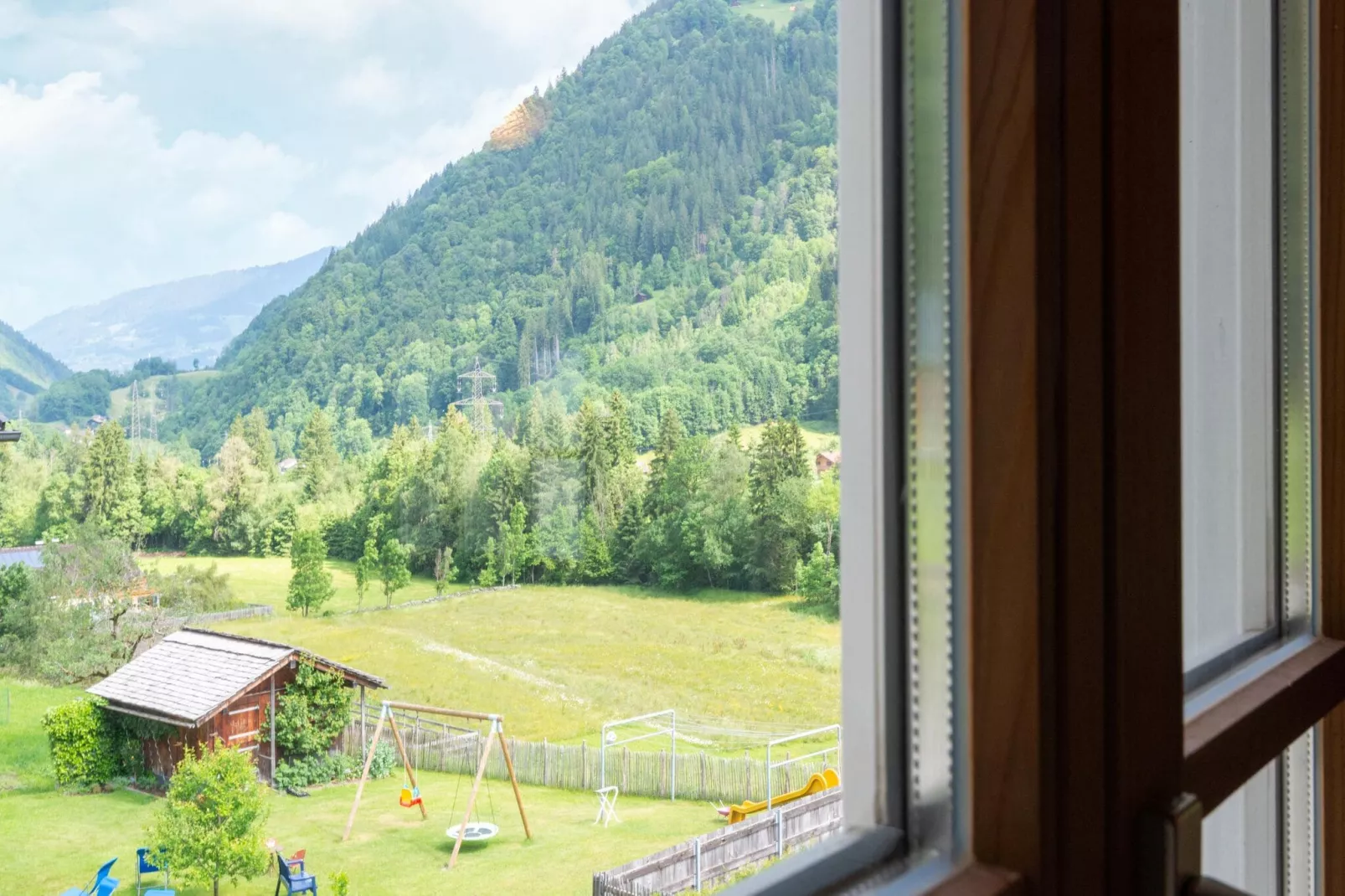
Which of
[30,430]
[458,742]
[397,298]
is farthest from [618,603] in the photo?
[30,430]

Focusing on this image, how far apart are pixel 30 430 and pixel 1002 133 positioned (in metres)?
0.51

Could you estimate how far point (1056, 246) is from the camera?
0.89ft

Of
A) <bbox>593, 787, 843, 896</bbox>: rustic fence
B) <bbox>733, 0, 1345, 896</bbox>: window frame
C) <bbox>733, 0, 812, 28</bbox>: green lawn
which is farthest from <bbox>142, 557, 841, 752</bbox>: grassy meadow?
<bbox>733, 0, 812, 28</bbox>: green lawn

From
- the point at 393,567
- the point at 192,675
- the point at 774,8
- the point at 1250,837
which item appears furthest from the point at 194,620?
the point at 774,8

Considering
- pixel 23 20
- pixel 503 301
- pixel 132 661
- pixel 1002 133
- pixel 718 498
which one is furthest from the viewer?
pixel 503 301

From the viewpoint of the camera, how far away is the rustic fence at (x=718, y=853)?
1.60 ft

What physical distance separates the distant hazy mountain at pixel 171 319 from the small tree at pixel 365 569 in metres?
0.26

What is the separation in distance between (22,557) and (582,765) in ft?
2.19

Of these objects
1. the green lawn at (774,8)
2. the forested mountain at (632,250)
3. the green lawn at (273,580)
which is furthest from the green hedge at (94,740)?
the green lawn at (774,8)

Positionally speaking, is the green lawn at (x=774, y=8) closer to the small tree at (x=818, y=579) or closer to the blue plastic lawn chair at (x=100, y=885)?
the small tree at (x=818, y=579)

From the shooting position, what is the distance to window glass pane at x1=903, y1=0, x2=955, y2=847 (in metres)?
0.28

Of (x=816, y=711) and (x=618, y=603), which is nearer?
(x=618, y=603)

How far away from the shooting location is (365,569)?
1.04 meters

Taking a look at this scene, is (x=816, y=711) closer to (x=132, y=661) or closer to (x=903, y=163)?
(x=132, y=661)
